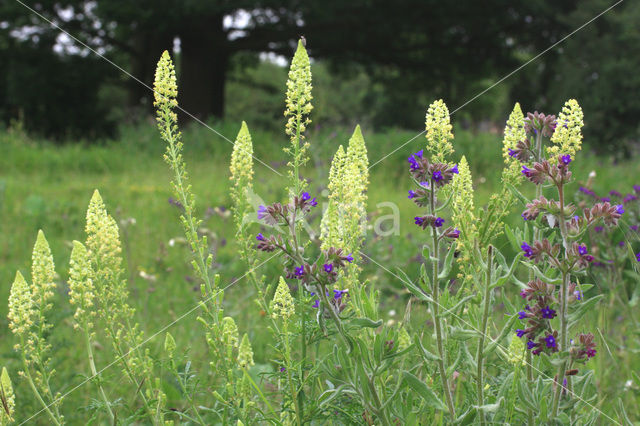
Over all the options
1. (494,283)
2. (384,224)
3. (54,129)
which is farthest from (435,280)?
(54,129)

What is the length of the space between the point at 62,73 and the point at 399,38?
9366 mm

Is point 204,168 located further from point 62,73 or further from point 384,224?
point 62,73

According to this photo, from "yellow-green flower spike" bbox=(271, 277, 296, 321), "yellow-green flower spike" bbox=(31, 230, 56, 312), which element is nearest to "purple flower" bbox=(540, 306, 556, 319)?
"yellow-green flower spike" bbox=(271, 277, 296, 321)

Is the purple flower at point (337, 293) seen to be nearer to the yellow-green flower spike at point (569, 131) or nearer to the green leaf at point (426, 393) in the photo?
the green leaf at point (426, 393)

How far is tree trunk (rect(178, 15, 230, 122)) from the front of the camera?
16594 mm

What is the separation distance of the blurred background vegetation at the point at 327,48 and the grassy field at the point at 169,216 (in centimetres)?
346

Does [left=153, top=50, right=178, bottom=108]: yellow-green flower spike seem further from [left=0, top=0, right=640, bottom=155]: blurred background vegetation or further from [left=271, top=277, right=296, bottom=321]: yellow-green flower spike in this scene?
[left=0, top=0, right=640, bottom=155]: blurred background vegetation

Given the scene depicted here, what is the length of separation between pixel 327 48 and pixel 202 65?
3.59 meters

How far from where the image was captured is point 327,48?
17.0m

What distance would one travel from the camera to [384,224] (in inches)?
245

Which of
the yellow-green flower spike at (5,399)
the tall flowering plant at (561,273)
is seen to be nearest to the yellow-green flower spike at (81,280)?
the yellow-green flower spike at (5,399)

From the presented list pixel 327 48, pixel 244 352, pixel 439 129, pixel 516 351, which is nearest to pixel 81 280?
pixel 244 352

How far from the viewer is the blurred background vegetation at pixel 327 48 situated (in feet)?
45.3

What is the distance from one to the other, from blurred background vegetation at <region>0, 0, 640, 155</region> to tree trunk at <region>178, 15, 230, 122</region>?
0.04 m
